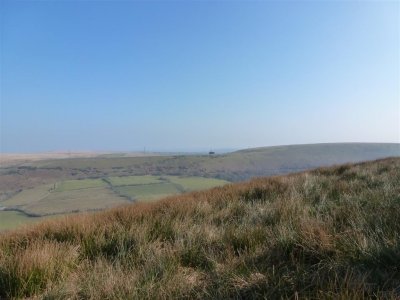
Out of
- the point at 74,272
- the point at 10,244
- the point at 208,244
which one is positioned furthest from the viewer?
the point at 10,244

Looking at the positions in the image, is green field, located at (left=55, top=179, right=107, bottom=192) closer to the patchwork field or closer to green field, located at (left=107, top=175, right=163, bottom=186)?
green field, located at (left=107, top=175, right=163, bottom=186)

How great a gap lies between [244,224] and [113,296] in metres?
2.53

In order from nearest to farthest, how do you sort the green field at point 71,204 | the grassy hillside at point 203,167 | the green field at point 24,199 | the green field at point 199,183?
the green field at point 71,204
the green field at point 24,199
the green field at point 199,183
the grassy hillside at point 203,167

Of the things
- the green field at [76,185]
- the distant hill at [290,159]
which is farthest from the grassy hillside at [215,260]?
the distant hill at [290,159]

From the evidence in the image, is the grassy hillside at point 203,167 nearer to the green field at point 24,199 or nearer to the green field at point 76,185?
the green field at point 24,199

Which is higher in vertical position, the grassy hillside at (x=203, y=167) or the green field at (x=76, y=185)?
the grassy hillside at (x=203, y=167)

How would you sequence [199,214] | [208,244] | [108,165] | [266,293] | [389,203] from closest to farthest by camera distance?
[266,293] → [208,244] → [389,203] → [199,214] → [108,165]

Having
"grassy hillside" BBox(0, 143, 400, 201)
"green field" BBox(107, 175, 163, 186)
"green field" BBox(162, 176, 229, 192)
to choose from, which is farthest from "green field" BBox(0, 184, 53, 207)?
"green field" BBox(162, 176, 229, 192)

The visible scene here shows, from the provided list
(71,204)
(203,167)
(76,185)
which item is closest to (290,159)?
(203,167)

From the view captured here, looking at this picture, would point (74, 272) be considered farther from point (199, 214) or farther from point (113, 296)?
point (199, 214)

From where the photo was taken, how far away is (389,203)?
4.95 m

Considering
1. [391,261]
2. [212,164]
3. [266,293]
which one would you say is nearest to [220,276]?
[266,293]

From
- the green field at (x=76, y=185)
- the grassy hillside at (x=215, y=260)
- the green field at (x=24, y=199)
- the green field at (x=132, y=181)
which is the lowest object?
the green field at (x=24, y=199)

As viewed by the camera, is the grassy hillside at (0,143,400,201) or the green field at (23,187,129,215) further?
the grassy hillside at (0,143,400,201)
